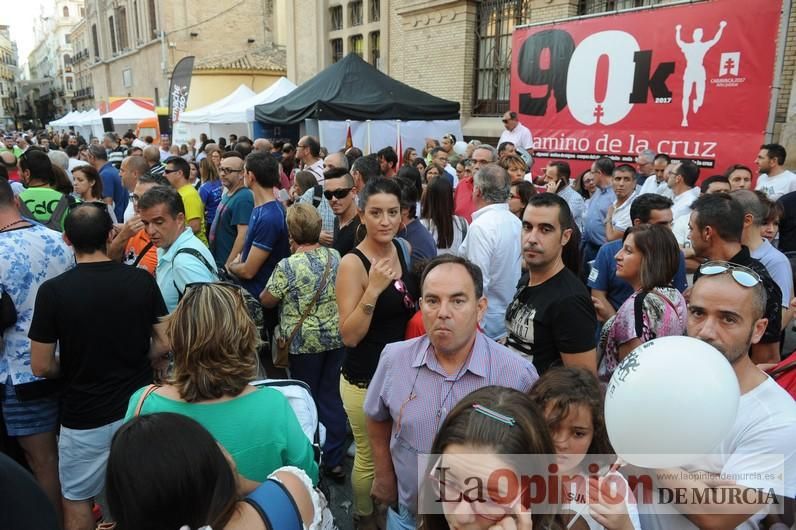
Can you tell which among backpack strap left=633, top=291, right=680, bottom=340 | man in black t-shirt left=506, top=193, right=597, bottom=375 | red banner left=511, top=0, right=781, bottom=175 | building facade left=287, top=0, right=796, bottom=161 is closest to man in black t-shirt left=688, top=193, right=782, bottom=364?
backpack strap left=633, top=291, right=680, bottom=340

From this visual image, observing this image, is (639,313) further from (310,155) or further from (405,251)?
(310,155)

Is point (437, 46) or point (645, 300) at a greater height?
point (437, 46)

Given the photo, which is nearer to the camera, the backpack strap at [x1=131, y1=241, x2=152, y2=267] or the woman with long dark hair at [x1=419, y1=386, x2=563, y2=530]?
the woman with long dark hair at [x1=419, y1=386, x2=563, y2=530]

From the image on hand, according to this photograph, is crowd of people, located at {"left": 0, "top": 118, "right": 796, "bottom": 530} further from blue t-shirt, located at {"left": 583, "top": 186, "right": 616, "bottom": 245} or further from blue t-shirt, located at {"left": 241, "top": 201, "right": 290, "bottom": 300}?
blue t-shirt, located at {"left": 583, "top": 186, "right": 616, "bottom": 245}

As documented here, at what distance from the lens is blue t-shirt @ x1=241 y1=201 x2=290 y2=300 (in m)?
3.99

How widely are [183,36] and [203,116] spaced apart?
68.3 feet

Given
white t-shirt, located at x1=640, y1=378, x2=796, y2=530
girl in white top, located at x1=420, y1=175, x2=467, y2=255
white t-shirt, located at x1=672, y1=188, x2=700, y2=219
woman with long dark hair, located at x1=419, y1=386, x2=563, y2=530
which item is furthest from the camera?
white t-shirt, located at x1=672, y1=188, x2=700, y2=219

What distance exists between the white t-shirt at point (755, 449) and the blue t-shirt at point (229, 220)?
3.92 metres

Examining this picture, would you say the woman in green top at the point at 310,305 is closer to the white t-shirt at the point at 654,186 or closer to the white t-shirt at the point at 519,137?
the white t-shirt at the point at 654,186

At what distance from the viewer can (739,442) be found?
1569mm

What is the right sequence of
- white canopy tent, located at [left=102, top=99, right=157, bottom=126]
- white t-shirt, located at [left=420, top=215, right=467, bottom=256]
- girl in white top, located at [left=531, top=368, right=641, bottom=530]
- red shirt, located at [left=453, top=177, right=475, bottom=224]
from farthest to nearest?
white canopy tent, located at [left=102, top=99, right=157, bottom=126]
red shirt, located at [left=453, top=177, right=475, bottom=224]
white t-shirt, located at [left=420, top=215, right=467, bottom=256]
girl in white top, located at [left=531, top=368, right=641, bottom=530]

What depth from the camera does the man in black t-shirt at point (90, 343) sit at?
234 centimetres

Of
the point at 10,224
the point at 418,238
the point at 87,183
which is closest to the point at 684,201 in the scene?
the point at 418,238

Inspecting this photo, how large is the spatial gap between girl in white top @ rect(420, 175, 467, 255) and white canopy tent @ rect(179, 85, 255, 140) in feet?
38.8
